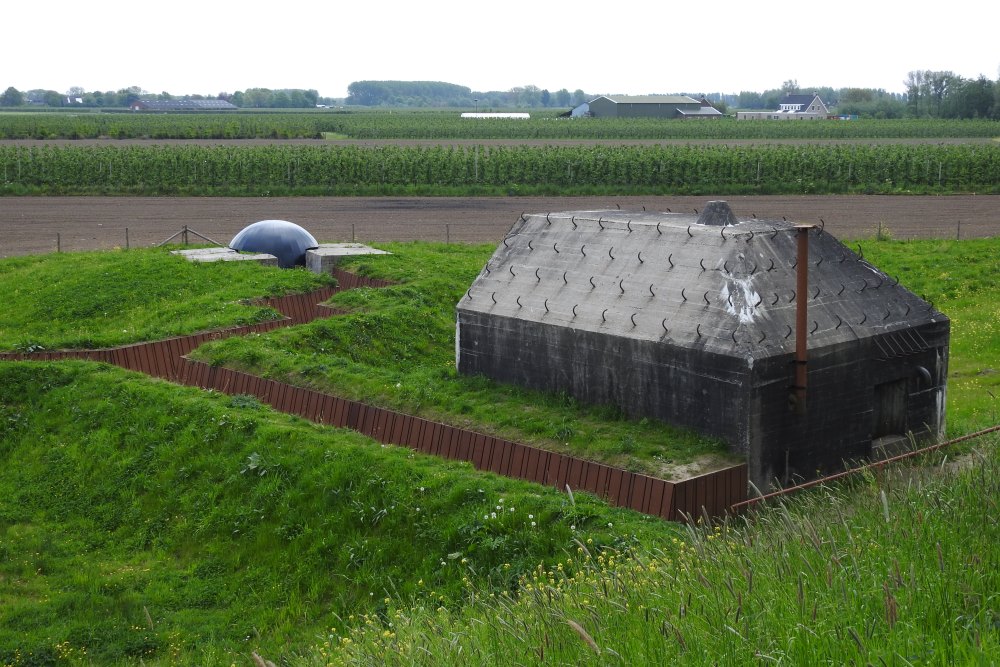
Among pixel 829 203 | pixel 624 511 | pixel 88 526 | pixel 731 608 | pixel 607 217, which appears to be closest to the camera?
pixel 731 608

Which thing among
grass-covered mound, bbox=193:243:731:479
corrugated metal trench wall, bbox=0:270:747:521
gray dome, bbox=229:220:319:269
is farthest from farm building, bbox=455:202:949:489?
gray dome, bbox=229:220:319:269

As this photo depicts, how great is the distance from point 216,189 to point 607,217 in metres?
43.2

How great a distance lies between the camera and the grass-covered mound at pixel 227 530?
45.4 ft

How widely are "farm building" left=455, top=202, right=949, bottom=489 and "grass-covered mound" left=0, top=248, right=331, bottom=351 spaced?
27.1 feet

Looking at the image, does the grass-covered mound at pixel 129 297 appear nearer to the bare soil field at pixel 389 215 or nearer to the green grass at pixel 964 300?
the bare soil field at pixel 389 215

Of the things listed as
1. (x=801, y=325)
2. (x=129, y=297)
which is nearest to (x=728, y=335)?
(x=801, y=325)

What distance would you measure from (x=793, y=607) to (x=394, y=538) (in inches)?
353

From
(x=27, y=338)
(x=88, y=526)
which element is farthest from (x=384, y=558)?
(x=27, y=338)

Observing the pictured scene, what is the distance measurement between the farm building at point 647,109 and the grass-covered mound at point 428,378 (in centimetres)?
12571

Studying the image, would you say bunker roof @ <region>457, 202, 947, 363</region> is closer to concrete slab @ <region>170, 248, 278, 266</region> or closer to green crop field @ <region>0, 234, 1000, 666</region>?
green crop field @ <region>0, 234, 1000, 666</region>

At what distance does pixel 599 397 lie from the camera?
17984mm

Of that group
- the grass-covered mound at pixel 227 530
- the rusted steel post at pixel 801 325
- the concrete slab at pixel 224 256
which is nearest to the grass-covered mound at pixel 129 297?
the concrete slab at pixel 224 256

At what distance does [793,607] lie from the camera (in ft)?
22.7

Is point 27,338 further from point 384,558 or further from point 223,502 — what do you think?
point 384,558
